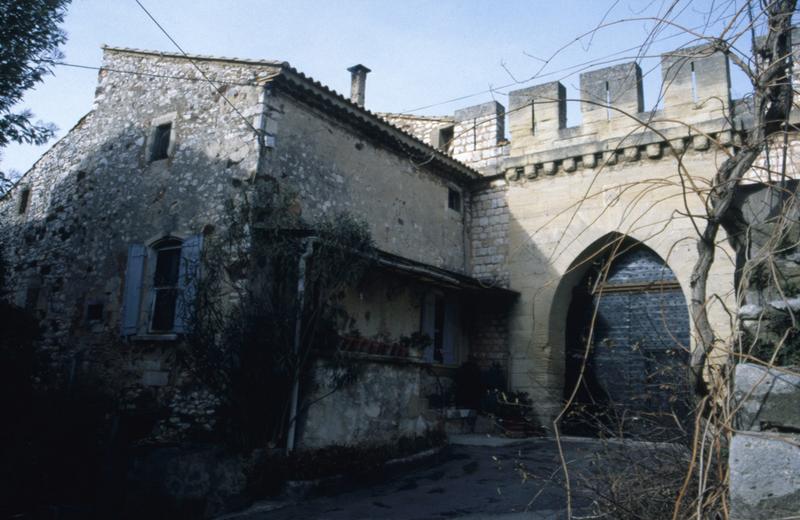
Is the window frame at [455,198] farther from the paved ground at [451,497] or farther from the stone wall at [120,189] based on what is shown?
the paved ground at [451,497]

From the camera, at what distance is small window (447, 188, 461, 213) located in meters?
12.9

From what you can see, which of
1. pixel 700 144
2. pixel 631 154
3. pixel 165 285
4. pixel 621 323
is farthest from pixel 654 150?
pixel 165 285

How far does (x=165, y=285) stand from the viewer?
29.9 ft

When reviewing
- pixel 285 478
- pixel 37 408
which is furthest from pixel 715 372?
pixel 37 408

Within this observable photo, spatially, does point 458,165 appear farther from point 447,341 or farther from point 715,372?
point 715,372

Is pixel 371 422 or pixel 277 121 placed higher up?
pixel 277 121

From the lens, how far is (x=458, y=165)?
1246 centimetres

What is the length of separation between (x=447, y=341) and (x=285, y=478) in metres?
5.97

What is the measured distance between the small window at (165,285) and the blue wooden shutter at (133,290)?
205 millimetres

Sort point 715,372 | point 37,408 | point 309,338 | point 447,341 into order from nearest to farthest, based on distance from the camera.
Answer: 1. point 715,372
2. point 309,338
3. point 37,408
4. point 447,341

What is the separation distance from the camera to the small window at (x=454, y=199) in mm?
12881

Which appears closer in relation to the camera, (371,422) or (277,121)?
(371,422)

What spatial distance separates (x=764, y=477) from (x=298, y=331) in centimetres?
567

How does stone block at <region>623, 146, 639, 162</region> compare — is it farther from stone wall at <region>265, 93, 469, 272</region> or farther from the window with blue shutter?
the window with blue shutter
